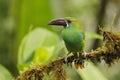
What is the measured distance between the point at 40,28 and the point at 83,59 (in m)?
0.74

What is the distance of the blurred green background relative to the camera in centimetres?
246

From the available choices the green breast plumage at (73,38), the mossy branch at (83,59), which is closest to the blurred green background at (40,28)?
the mossy branch at (83,59)

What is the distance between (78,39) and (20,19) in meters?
1.01

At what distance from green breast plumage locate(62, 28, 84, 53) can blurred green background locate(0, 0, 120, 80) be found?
179 millimetres

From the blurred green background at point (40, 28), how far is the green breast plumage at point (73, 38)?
0.18 metres

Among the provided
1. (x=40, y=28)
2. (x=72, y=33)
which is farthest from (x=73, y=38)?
(x=40, y=28)

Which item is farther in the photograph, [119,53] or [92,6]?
[92,6]

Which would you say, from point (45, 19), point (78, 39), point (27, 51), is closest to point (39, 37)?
point (27, 51)

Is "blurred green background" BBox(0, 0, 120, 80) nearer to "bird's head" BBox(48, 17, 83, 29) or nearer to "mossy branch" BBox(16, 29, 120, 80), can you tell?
"mossy branch" BBox(16, 29, 120, 80)

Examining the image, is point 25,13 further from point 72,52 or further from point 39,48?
point 72,52

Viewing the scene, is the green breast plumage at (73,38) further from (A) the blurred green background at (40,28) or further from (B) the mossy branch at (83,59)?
(A) the blurred green background at (40,28)

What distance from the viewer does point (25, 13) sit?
312cm

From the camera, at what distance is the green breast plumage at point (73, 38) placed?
2.12 metres

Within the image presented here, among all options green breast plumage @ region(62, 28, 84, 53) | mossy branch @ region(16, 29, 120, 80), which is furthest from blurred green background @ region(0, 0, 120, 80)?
green breast plumage @ region(62, 28, 84, 53)
